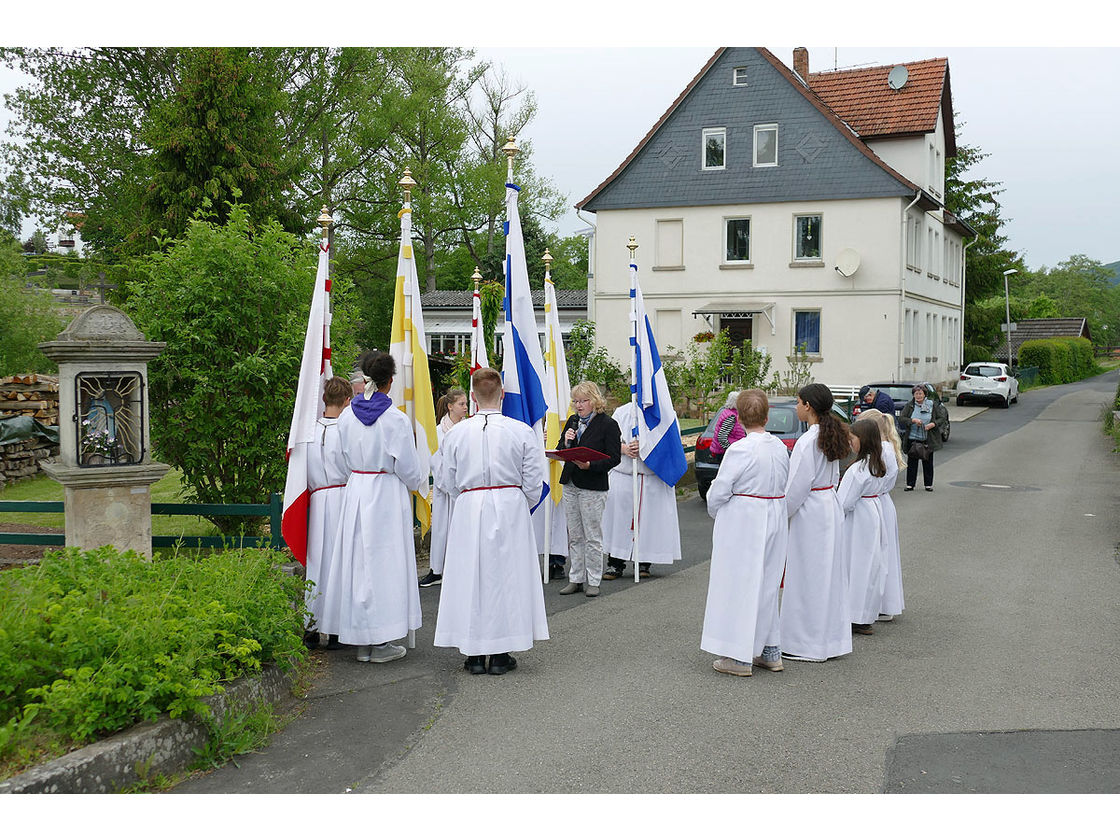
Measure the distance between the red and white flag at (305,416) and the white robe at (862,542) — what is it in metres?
4.30

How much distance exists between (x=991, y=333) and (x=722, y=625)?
51229mm

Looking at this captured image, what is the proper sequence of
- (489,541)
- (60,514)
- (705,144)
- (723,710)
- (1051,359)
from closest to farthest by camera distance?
1. (723,710)
2. (489,541)
3. (60,514)
4. (705,144)
5. (1051,359)

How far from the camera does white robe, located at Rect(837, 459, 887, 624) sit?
802 centimetres

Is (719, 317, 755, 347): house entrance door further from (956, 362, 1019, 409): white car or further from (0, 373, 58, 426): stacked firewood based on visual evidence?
(0, 373, 58, 426): stacked firewood

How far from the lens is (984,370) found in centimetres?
3962

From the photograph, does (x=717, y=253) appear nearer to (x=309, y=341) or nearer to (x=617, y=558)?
(x=617, y=558)

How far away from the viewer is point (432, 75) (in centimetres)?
4359

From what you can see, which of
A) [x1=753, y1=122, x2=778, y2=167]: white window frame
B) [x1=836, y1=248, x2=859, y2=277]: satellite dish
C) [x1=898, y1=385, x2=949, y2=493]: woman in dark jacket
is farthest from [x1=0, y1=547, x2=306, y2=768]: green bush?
[x1=753, y1=122, x2=778, y2=167]: white window frame

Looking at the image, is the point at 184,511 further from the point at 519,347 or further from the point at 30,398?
the point at 30,398

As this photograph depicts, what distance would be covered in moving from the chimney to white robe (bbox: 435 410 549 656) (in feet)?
114

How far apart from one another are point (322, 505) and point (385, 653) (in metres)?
1.22

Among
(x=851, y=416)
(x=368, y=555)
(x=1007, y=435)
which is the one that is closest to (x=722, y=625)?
(x=368, y=555)

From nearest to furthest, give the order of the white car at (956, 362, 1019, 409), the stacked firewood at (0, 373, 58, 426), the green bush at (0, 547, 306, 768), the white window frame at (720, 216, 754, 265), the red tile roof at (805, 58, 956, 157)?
1. the green bush at (0, 547, 306, 768)
2. the stacked firewood at (0, 373, 58, 426)
3. the white window frame at (720, 216, 754, 265)
4. the red tile roof at (805, 58, 956, 157)
5. the white car at (956, 362, 1019, 409)

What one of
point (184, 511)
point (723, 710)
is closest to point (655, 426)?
point (723, 710)
